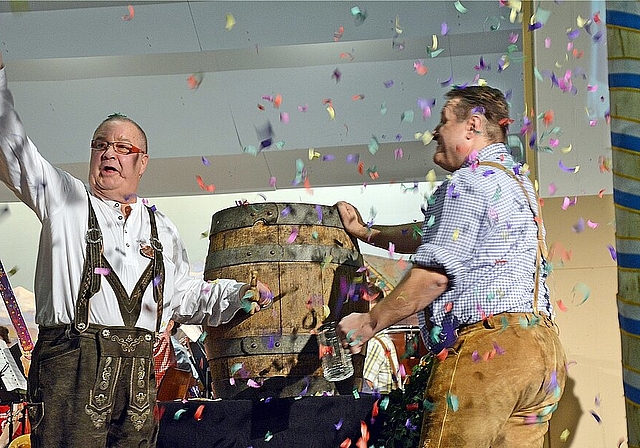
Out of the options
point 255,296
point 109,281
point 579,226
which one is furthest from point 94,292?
point 579,226

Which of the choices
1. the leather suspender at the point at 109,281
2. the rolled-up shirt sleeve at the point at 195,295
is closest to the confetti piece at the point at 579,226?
the rolled-up shirt sleeve at the point at 195,295

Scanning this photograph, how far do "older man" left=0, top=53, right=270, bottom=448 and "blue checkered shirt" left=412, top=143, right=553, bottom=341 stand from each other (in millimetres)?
782

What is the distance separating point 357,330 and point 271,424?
0.51 m

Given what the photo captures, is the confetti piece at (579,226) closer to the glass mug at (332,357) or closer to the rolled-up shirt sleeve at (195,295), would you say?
the glass mug at (332,357)

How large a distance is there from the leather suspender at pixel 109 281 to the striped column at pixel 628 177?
1.57 meters

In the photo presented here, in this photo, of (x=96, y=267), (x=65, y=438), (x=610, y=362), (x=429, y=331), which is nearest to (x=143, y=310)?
(x=96, y=267)

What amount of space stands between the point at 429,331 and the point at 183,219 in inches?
192

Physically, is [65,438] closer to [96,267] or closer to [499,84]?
[96,267]

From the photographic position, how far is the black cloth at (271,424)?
8.16 ft

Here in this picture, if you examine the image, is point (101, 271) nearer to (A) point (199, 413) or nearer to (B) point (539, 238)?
(A) point (199, 413)

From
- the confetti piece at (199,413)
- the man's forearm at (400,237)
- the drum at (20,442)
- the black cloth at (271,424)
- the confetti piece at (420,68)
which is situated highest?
the confetti piece at (420,68)

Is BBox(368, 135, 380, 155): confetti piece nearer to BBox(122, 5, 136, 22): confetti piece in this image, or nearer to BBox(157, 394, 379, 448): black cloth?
BBox(157, 394, 379, 448): black cloth

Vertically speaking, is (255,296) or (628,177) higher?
(628,177)

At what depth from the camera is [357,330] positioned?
2.17 metres
